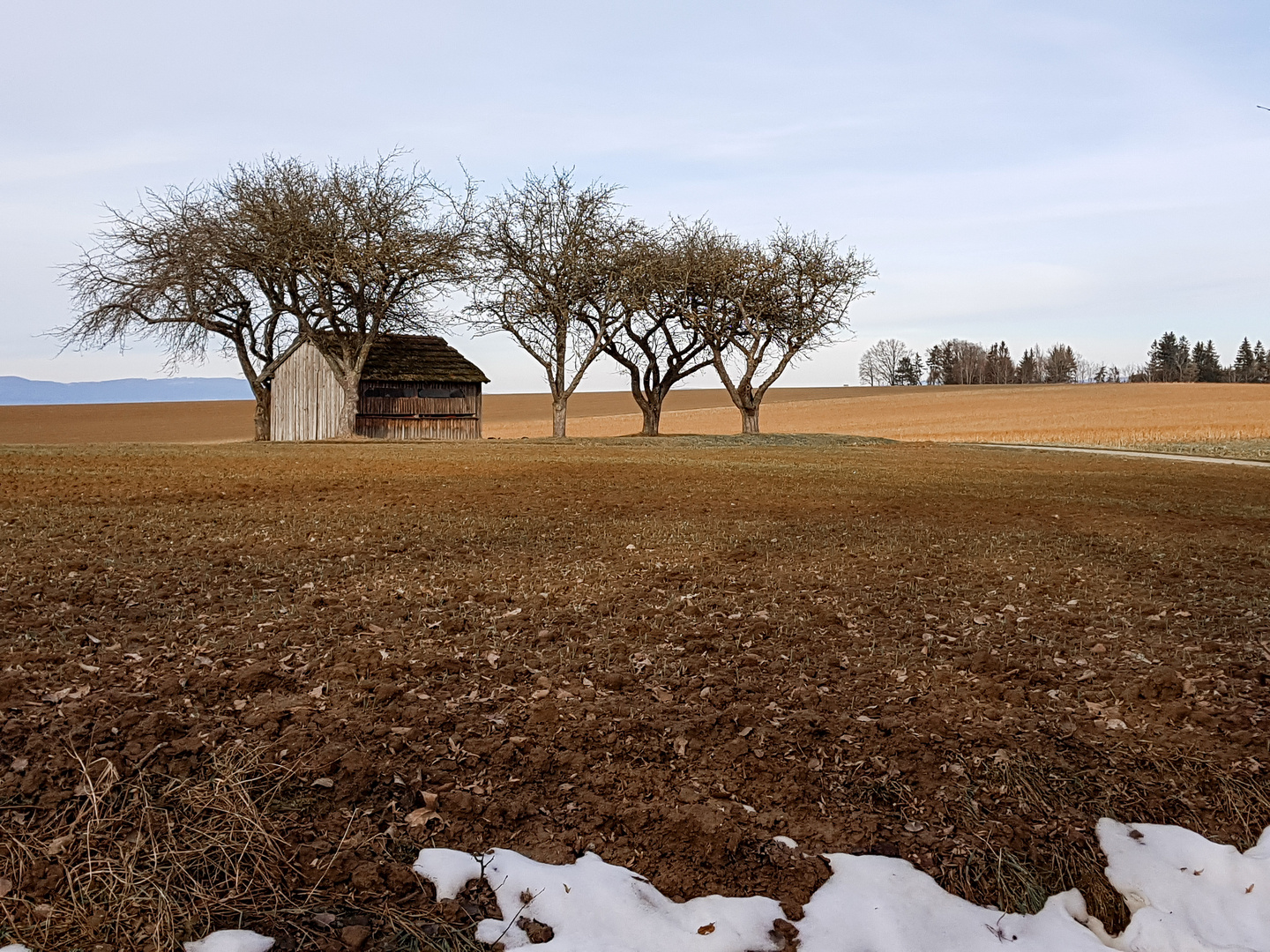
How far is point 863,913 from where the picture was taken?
3768 mm

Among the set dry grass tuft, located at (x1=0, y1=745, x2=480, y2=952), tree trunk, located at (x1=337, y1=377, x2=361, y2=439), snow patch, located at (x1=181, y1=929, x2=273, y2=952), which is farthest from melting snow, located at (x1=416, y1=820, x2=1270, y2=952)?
tree trunk, located at (x1=337, y1=377, x2=361, y2=439)

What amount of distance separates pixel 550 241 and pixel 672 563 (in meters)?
30.0

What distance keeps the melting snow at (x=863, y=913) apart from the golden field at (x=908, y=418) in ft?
93.5

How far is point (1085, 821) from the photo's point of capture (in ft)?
14.4

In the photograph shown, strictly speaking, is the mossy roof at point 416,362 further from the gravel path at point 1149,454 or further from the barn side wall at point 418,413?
the gravel path at point 1149,454

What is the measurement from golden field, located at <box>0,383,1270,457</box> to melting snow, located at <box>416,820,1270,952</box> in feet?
93.5

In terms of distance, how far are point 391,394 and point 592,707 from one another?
3410 centimetres

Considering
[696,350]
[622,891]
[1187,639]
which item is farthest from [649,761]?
[696,350]

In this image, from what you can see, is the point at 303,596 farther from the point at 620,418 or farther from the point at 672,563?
the point at 620,418

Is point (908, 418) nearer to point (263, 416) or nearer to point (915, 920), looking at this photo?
point (263, 416)

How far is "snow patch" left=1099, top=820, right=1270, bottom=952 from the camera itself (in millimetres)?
3885

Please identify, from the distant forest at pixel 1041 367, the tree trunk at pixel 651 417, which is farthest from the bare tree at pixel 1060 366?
the tree trunk at pixel 651 417

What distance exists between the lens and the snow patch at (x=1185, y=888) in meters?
3.88

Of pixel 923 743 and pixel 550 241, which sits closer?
pixel 923 743
